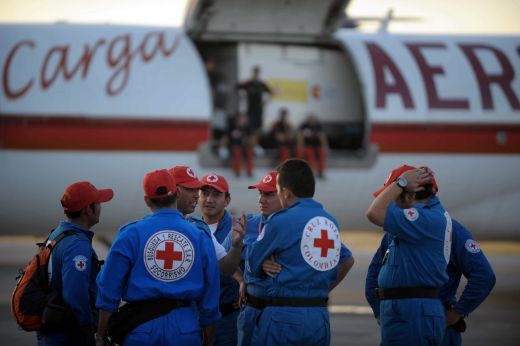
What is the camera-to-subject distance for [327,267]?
5582mm

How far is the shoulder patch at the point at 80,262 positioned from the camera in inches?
220

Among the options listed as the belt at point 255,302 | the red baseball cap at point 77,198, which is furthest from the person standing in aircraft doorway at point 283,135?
the red baseball cap at point 77,198

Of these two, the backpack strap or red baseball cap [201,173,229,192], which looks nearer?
the backpack strap

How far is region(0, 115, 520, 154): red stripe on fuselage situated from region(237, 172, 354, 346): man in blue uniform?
668 cm

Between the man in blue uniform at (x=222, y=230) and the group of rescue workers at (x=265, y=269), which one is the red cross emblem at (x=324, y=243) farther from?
the man in blue uniform at (x=222, y=230)

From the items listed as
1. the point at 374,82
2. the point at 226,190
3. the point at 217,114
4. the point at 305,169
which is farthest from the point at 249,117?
the point at 305,169

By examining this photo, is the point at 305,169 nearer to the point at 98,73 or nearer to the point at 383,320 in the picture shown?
the point at 383,320

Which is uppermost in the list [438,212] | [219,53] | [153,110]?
[219,53]

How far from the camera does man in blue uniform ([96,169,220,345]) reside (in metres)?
5.18

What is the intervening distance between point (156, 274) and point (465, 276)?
224cm

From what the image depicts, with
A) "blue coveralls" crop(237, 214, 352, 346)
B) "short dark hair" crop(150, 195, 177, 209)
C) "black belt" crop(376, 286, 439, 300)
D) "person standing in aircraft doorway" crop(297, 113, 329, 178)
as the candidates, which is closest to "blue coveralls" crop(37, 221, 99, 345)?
"short dark hair" crop(150, 195, 177, 209)

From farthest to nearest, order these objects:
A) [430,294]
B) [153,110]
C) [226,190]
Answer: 1. [153,110]
2. [226,190]
3. [430,294]

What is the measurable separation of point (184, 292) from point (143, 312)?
0.80 feet

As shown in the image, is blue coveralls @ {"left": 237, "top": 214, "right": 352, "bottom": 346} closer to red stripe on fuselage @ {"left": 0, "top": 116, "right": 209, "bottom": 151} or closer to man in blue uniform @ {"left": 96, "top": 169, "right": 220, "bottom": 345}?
man in blue uniform @ {"left": 96, "top": 169, "right": 220, "bottom": 345}
